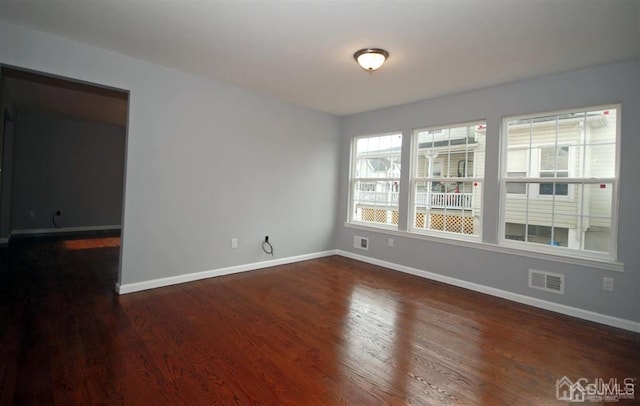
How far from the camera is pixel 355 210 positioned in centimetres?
540

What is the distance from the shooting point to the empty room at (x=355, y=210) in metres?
2.03

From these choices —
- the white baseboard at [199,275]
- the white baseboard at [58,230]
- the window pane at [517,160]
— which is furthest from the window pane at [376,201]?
the white baseboard at [58,230]

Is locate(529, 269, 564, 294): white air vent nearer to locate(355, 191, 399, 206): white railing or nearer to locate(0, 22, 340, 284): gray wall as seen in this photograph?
locate(355, 191, 399, 206): white railing

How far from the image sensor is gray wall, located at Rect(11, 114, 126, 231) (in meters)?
6.19

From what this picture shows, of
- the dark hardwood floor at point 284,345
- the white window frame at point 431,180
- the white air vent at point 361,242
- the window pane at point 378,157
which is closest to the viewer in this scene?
the dark hardwood floor at point 284,345

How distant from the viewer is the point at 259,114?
4270mm

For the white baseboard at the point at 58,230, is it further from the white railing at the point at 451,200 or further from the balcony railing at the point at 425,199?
the white railing at the point at 451,200

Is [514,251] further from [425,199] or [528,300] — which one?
[425,199]

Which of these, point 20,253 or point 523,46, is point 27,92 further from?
point 523,46

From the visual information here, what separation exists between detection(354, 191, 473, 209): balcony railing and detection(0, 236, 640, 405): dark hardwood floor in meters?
1.16

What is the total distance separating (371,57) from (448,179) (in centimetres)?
211

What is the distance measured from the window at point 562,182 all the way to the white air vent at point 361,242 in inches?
81.5
